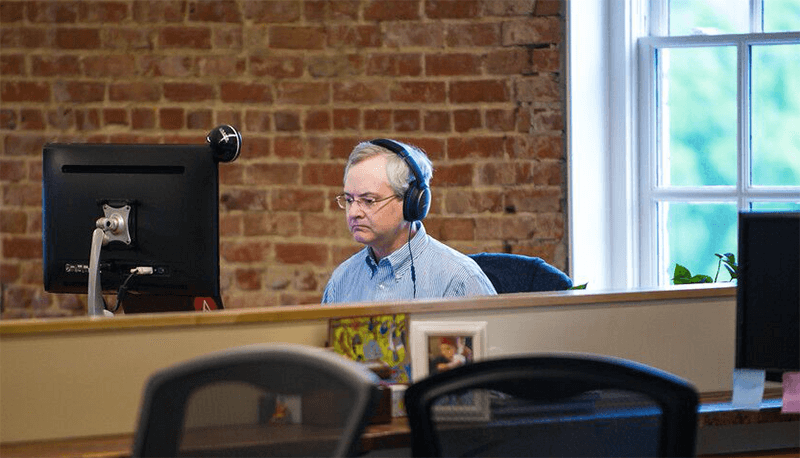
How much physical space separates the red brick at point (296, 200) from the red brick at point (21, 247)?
844 mm

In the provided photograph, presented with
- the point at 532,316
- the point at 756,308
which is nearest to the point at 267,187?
the point at 532,316

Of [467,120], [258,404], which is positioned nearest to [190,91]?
[467,120]

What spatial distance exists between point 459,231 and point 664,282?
28.8 inches

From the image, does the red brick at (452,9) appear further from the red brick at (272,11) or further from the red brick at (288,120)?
the red brick at (288,120)

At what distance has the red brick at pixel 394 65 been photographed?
12.4ft

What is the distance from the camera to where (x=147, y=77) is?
3.90m

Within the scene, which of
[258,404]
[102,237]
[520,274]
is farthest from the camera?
[520,274]

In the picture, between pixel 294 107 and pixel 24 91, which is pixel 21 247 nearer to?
pixel 24 91

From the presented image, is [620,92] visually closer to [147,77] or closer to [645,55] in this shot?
[645,55]

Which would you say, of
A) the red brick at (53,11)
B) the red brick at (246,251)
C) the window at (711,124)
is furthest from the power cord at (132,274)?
the window at (711,124)

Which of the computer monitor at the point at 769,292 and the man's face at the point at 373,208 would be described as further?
the man's face at the point at 373,208

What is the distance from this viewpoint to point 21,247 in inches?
A: 156

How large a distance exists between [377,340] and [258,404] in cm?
74

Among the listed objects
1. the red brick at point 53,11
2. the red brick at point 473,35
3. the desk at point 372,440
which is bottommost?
the desk at point 372,440
